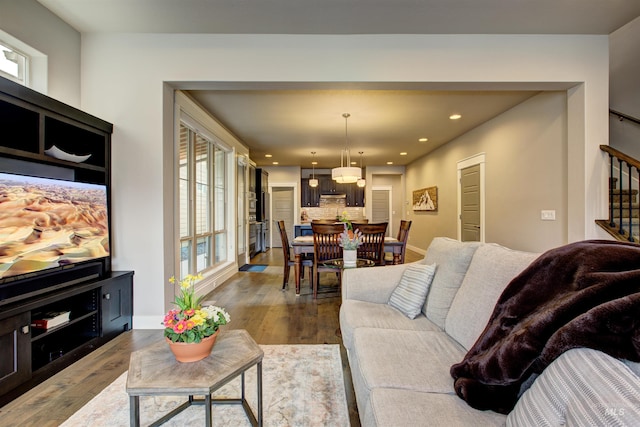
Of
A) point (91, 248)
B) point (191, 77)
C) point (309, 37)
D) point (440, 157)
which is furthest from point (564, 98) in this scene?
point (91, 248)

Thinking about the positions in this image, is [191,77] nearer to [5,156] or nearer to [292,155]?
[5,156]

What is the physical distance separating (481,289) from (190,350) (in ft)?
4.68

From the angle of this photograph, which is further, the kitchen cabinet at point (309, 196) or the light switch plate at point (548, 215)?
the kitchen cabinet at point (309, 196)

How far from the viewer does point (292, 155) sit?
24.6 feet

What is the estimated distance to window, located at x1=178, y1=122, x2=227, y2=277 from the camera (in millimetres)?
3744

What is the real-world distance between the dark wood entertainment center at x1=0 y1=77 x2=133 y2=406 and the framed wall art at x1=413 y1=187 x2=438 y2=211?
20.3 feet

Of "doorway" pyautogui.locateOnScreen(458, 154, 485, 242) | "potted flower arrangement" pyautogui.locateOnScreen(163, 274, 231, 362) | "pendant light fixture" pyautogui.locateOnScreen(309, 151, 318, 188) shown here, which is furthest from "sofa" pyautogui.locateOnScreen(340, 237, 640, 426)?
"pendant light fixture" pyautogui.locateOnScreen(309, 151, 318, 188)

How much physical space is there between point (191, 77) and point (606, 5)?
12.0 ft

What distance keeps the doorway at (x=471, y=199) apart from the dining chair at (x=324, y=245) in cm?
281

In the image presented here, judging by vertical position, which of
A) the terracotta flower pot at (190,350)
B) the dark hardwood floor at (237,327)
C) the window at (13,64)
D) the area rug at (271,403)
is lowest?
the dark hardwood floor at (237,327)

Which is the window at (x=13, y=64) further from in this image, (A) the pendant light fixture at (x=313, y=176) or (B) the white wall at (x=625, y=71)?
(B) the white wall at (x=625, y=71)

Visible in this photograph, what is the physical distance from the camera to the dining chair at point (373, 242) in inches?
141

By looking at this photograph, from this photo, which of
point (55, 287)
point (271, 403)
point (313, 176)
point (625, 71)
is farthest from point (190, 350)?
point (313, 176)

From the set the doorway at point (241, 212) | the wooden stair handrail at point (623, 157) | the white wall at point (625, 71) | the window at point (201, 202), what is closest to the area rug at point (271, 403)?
the window at point (201, 202)
